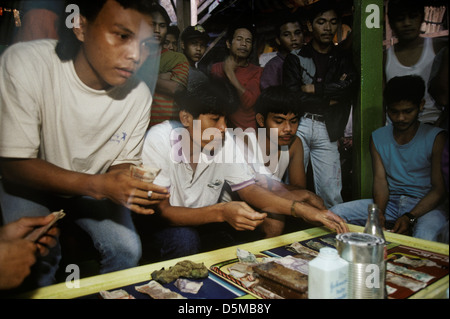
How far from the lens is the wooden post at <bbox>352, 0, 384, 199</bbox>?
8.54 feet

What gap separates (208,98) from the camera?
2.19 m

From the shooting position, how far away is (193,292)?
1.34 metres

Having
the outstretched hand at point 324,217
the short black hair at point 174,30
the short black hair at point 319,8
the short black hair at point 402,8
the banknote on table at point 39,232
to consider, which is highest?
the short black hair at point 319,8

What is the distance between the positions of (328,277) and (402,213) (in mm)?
1686

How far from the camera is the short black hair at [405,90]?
7.67 feet

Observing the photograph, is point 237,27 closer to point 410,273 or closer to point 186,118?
point 186,118

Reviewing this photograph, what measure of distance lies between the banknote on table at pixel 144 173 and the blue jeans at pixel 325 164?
159 cm

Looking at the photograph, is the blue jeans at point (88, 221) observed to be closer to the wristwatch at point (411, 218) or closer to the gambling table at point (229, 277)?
the gambling table at point (229, 277)

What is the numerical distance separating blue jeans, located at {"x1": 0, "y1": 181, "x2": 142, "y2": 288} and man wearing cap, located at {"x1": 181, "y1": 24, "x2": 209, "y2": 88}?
100 centimetres

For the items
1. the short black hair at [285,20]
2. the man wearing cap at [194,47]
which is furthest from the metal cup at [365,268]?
the short black hair at [285,20]

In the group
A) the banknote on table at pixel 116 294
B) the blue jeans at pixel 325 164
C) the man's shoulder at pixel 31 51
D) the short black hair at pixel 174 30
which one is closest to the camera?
the banknote on table at pixel 116 294

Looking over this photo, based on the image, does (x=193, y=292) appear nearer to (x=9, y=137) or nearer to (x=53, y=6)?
(x=9, y=137)

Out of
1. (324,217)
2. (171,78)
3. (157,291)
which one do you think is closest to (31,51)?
(171,78)

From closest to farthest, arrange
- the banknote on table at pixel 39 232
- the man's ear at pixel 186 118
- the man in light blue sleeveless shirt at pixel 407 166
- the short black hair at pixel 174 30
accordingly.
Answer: the banknote on table at pixel 39 232 < the short black hair at pixel 174 30 < the man's ear at pixel 186 118 < the man in light blue sleeveless shirt at pixel 407 166
